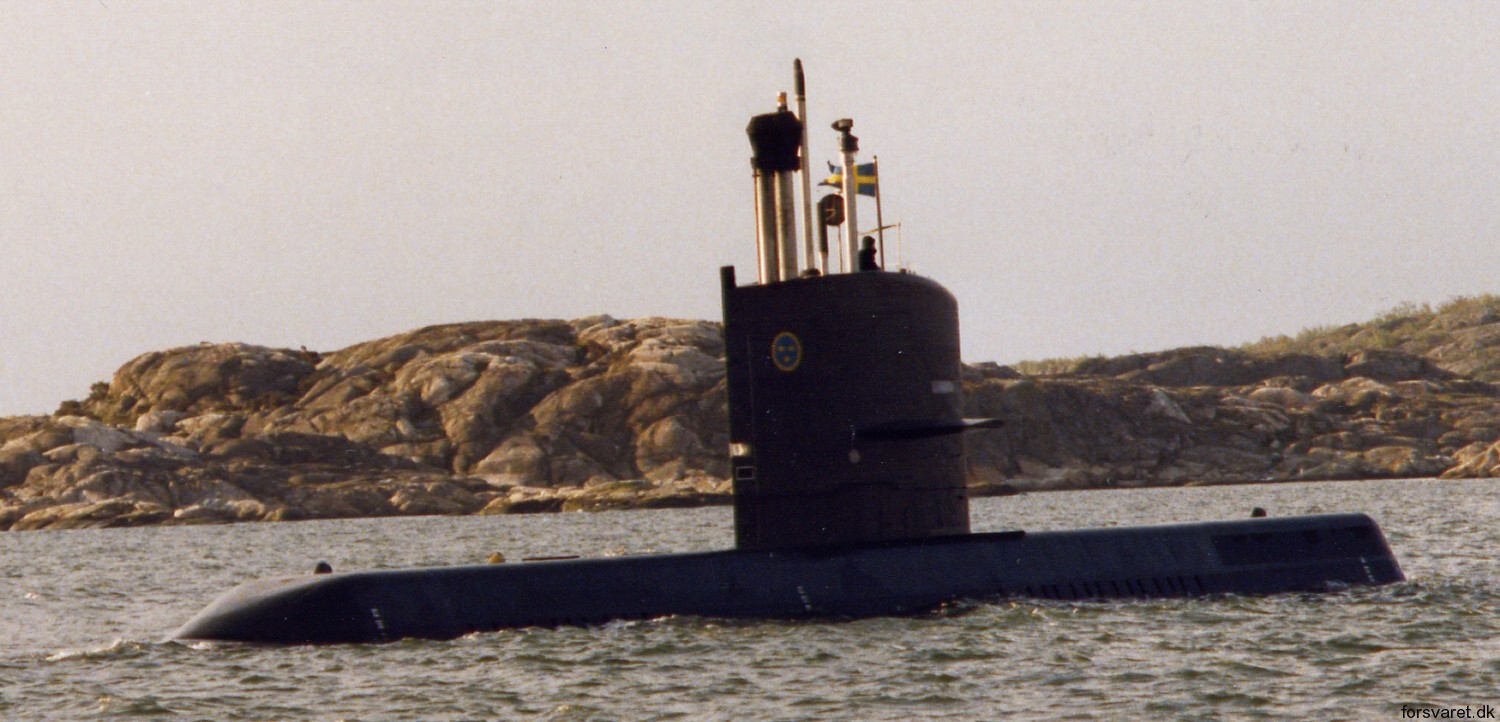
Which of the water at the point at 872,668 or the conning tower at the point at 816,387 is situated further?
the conning tower at the point at 816,387

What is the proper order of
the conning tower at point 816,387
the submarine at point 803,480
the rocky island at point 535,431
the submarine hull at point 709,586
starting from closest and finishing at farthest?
the submarine hull at point 709,586
the submarine at point 803,480
the conning tower at point 816,387
the rocky island at point 535,431

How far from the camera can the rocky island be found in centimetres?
9969

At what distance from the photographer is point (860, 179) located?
2205 cm

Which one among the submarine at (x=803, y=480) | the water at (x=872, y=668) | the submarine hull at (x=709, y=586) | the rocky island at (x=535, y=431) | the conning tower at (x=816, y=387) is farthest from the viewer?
the rocky island at (x=535, y=431)

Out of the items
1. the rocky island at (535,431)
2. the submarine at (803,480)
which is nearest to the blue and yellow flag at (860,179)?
the submarine at (803,480)

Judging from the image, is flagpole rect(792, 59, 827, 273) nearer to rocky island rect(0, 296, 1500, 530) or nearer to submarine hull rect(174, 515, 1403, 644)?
submarine hull rect(174, 515, 1403, 644)

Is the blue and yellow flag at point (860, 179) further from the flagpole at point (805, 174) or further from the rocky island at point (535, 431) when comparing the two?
the rocky island at point (535, 431)

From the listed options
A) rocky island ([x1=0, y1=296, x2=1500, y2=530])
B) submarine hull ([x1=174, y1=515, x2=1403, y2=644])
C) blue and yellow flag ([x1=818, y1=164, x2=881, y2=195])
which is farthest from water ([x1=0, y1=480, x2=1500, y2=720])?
rocky island ([x1=0, y1=296, x2=1500, y2=530])

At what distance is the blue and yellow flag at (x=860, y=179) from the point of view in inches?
858

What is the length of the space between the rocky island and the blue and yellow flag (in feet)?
257

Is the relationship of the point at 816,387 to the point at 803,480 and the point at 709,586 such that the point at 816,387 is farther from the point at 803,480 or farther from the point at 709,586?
the point at 709,586

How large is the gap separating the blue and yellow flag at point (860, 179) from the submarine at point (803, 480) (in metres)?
0.16

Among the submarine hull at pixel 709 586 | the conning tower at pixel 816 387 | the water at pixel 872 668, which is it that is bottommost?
the water at pixel 872 668

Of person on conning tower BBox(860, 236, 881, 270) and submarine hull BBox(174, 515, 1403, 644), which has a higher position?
person on conning tower BBox(860, 236, 881, 270)
